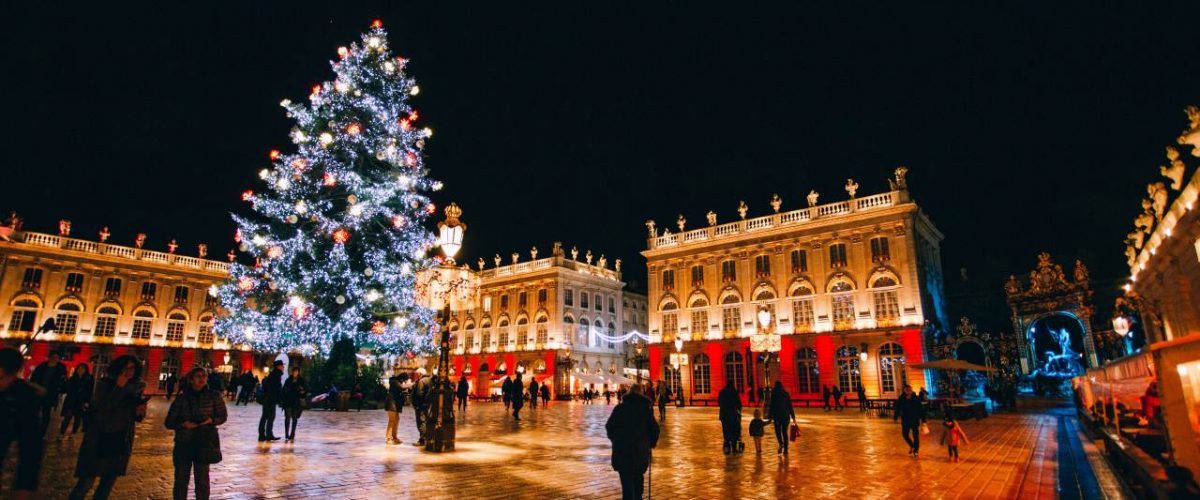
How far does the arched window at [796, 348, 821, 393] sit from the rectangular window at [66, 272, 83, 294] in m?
51.5

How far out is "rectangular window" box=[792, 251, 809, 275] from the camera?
124ft

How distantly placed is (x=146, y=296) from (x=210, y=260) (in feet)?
16.9

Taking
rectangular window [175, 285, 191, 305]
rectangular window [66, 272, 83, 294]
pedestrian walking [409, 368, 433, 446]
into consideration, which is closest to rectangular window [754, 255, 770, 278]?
pedestrian walking [409, 368, 433, 446]

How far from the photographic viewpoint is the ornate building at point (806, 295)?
3441cm

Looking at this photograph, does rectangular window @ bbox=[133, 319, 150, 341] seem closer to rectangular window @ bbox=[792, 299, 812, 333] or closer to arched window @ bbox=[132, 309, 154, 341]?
arched window @ bbox=[132, 309, 154, 341]

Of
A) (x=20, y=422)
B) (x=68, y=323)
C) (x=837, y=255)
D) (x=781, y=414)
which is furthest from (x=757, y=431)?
(x=68, y=323)

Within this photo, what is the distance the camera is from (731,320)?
39844mm

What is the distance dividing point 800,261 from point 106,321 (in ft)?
166

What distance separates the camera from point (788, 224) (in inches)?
1519

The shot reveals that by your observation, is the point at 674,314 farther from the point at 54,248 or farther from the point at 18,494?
the point at 54,248

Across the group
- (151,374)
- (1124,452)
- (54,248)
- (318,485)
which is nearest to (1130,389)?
(1124,452)

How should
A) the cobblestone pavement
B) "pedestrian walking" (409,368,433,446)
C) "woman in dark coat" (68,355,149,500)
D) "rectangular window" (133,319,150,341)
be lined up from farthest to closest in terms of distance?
"rectangular window" (133,319,150,341) → "pedestrian walking" (409,368,433,446) → the cobblestone pavement → "woman in dark coat" (68,355,149,500)

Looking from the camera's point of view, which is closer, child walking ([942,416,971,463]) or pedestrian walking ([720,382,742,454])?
child walking ([942,416,971,463])

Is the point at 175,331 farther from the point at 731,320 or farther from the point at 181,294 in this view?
the point at 731,320
